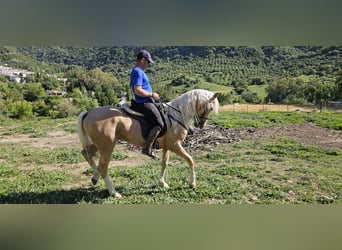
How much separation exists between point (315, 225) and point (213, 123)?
2206mm

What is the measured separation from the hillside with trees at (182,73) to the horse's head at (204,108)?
50cm

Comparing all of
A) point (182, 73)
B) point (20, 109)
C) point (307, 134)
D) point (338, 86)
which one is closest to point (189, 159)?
point (182, 73)

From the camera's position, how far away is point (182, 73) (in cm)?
393

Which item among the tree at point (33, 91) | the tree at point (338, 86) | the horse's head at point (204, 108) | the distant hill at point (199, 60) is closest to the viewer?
the horse's head at point (204, 108)

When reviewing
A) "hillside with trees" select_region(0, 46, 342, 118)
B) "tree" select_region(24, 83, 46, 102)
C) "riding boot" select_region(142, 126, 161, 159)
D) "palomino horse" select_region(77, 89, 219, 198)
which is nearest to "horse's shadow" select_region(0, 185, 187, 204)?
"palomino horse" select_region(77, 89, 219, 198)

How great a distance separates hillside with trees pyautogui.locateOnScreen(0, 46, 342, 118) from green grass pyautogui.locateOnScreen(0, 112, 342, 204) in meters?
0.30

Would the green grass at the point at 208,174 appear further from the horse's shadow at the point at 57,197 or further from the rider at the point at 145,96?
the rider at the point at 145,96

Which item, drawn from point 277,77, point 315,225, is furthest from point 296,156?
point 315,225

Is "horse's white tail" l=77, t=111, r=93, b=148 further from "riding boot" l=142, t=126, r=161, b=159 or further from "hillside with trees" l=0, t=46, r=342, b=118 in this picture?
"hillside with trees" l=0, t=46, r=342, b=118

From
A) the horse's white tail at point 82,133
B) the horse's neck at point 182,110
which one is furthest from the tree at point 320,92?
the horse's white tail at point 82,133

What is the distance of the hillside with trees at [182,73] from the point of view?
3.62 m

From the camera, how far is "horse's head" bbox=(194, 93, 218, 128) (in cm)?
316

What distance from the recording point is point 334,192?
132 inches
